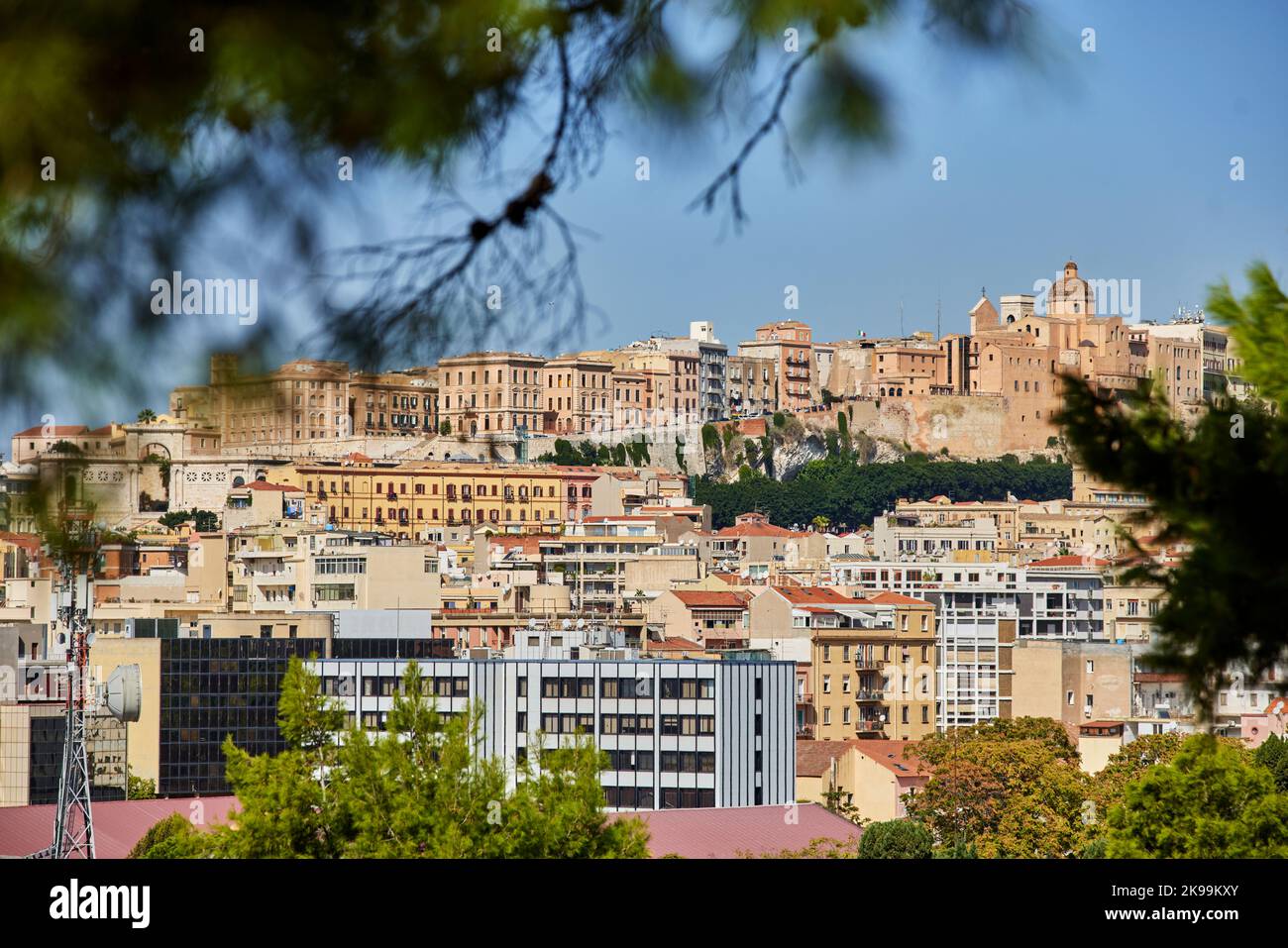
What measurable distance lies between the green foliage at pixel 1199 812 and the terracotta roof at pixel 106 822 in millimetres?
6460

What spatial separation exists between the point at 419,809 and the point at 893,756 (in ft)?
44.9

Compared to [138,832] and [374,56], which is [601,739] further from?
[374,56]

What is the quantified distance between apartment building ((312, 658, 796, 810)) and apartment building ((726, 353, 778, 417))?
4086cm

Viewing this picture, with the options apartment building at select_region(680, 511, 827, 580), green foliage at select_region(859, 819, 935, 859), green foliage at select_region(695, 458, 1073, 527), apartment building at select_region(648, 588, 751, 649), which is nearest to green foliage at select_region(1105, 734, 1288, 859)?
green foliage at select_region(859, 819, 935, 859)

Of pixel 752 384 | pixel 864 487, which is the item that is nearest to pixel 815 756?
pixel 864 487

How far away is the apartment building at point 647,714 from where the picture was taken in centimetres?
1961

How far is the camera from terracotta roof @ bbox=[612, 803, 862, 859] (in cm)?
1405
